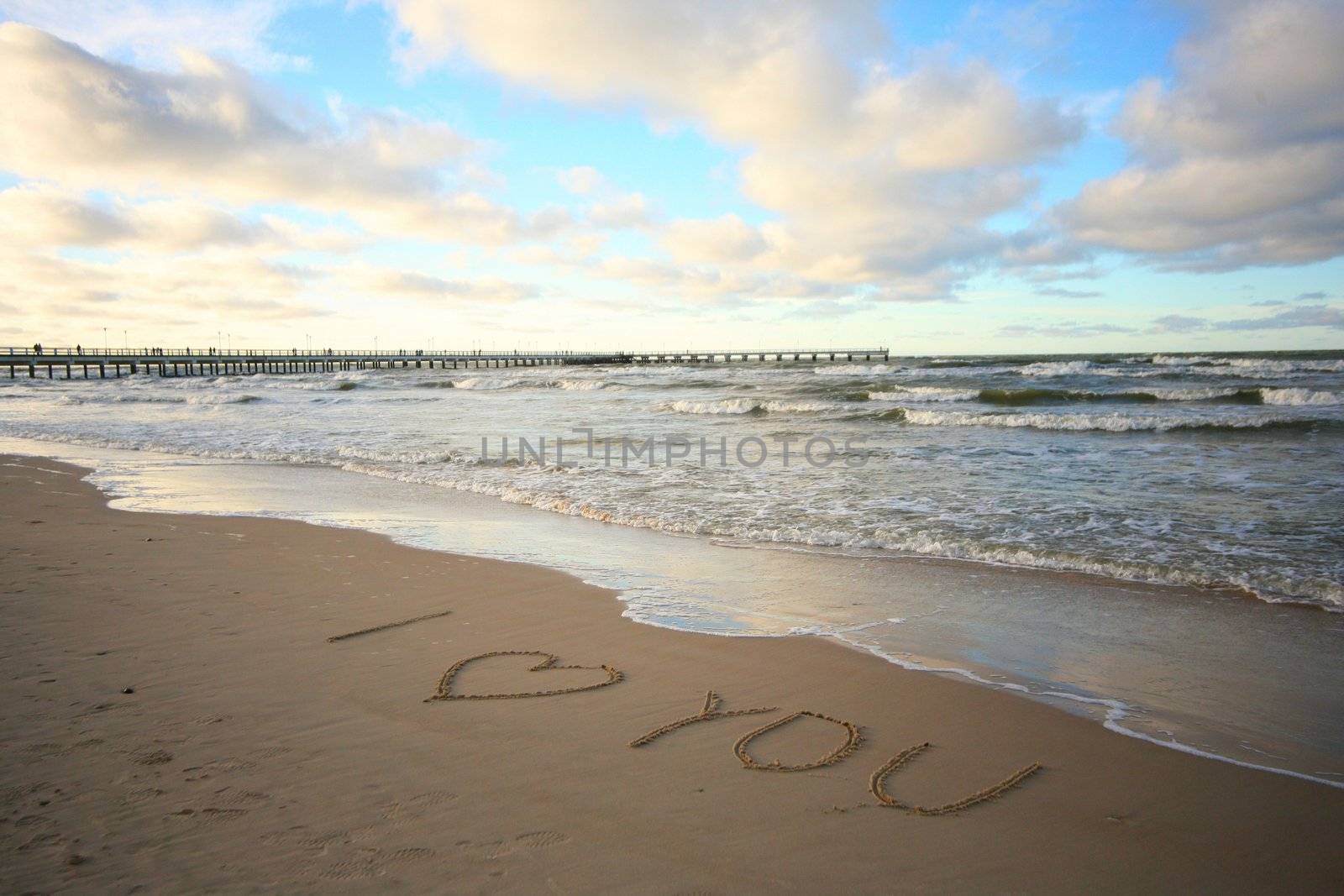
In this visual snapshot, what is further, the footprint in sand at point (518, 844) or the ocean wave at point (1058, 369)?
the ocean wave at point (1058, 369)

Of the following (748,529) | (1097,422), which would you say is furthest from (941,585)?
(1097,422)

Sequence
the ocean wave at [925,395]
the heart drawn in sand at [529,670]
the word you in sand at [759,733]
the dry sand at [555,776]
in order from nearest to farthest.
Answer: the dry sand at [555,776]
the word you in sand at [759,733]
the heart drawn in sand at [529,670]
the ocean wave at [925,395]

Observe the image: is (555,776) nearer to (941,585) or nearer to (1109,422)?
(941,585)

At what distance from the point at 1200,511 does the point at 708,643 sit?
264 inches

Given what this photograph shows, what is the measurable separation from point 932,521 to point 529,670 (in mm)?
5211

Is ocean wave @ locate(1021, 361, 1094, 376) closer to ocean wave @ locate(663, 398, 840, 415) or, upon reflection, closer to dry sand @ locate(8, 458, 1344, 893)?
ocean wave @ locate(663, 398, 840, 415)

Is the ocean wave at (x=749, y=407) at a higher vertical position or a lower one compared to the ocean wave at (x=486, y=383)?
lower

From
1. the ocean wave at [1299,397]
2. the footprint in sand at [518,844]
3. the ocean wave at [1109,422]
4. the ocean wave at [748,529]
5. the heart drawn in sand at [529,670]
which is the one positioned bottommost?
the heart drawn in sand at [529,670]

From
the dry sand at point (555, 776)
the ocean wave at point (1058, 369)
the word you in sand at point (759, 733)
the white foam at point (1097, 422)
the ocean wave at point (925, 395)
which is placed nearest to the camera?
the dry sand at point (555, 776)

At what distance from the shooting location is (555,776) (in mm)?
2883

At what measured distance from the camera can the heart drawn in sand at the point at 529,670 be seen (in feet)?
12.1

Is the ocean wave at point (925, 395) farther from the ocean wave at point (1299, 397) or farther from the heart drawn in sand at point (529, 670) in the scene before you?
the heart drawn in sand at point (529, 670)

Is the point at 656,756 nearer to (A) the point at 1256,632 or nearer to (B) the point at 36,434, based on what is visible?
(A) the point at 1256,632

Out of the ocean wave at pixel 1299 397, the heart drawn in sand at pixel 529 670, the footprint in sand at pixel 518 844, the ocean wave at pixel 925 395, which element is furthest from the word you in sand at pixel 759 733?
the ocean wave at pixel 1299 397
